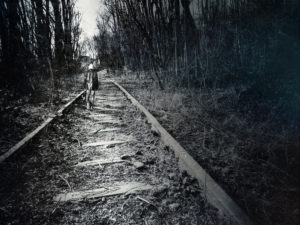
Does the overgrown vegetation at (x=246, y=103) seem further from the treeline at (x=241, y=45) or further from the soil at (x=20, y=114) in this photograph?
the soil at (x=20, y=114)

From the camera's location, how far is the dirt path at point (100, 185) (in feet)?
6.82

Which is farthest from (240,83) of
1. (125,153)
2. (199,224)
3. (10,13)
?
(10,13)

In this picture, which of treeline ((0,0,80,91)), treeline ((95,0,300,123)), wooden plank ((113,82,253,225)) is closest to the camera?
wooden plank ((113,82,253,225))

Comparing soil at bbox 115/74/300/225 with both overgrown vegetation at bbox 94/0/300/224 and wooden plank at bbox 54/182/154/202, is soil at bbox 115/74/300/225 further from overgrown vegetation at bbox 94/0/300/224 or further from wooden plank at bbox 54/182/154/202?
wooden plank at bbox 54/182/154/202

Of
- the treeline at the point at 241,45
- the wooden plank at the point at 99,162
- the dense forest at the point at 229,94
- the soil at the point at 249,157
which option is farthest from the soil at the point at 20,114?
the treeline at the point at 241,45

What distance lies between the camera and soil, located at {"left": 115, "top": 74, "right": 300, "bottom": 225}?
6.35 ft

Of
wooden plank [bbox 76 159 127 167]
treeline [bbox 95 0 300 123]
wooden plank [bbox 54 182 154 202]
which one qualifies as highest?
treeline [bbox 95 0 300 123]

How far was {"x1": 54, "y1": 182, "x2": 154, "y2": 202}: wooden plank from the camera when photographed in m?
2.40

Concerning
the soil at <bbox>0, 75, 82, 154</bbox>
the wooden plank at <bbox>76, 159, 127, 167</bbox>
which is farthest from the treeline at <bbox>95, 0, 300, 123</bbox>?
the soil at <bbox>0, 75, 82, 154</bbox>

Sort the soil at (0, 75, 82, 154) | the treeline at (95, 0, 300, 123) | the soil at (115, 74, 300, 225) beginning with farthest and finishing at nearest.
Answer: the treeline at (95, 0, 300, 123), the soil at (0, 75, 82, 154), the soil at (115, 74, 300, 225)

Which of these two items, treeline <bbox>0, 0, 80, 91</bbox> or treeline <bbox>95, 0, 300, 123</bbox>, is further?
treeline <bbox>0, 0, 80, 91</bbox>

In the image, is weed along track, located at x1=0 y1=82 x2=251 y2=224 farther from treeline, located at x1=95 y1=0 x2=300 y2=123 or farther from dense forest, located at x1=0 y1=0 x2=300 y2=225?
treeline, located at x1=95 y1=0 x2=300 y2=123

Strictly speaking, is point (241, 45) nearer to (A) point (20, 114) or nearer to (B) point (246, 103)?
(B) point (246, 103)

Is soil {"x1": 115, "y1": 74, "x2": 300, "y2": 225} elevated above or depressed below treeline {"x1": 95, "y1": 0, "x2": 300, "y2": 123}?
below
